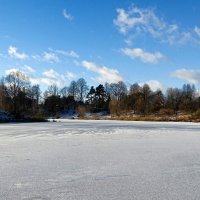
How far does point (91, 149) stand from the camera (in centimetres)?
878

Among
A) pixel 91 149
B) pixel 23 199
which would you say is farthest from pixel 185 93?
pixel 23 199

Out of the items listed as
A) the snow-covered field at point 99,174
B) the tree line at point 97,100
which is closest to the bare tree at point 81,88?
the tree line at point 97,100

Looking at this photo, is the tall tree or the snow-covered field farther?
the tall tree

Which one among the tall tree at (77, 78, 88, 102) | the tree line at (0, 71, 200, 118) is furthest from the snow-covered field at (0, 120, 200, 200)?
the tall tree at (77, 78, 88, 102)

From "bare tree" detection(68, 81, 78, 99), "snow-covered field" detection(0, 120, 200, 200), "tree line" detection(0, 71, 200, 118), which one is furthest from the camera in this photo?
"bare tree" detection(68, 81, 78, 99)

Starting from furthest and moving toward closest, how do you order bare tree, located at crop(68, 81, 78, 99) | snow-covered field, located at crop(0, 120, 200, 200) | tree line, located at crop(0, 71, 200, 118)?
bare tree, located at crop(68, 81, 78, 99) < tree line, located at crop(0, 71, 200, 118) < snow-covered field, located at crop(0, 120, 200, 200)

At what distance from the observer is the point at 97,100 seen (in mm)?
86938

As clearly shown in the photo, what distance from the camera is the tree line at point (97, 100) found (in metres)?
49.6

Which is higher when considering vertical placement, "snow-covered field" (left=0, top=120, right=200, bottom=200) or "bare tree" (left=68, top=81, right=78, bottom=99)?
"bare tree" (left=68, top=81, right=78, bottom=99)

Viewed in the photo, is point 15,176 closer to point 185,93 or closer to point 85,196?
point 85,196

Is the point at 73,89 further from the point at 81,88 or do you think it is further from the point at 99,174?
the point at 99,174

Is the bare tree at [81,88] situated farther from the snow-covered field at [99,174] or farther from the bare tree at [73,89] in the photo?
the snow-covered field at [99,174]

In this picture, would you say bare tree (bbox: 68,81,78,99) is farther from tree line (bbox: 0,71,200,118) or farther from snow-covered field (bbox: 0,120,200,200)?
snow-covered field (bbox: 0,120,200,200)

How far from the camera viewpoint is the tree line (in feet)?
163
